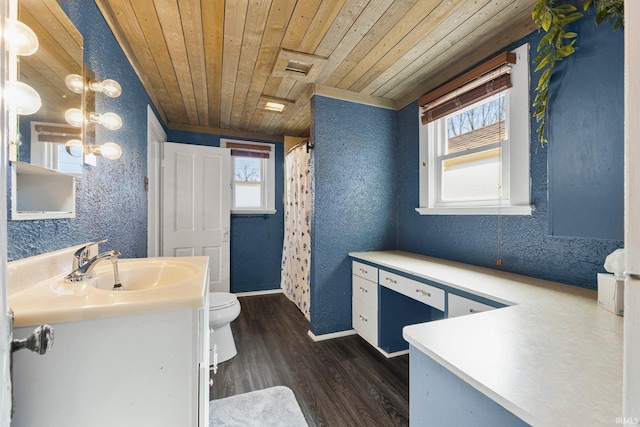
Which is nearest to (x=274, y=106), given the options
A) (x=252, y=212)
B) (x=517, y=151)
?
(x=252, y=212)

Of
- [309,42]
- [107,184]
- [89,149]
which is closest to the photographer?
[89,149]

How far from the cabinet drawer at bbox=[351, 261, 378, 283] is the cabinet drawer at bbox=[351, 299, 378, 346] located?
0.79 ft

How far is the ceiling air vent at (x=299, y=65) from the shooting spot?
1.83 meters

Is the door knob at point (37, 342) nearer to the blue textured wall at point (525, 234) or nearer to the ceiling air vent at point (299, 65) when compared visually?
the blue textured wall at point (525, 234)

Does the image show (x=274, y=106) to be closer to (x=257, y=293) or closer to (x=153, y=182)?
(x=153, y=182)

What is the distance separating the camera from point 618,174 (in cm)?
79

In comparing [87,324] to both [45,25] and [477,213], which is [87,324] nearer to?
[45,25]

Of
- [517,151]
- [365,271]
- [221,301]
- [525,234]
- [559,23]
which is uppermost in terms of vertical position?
[559,23]

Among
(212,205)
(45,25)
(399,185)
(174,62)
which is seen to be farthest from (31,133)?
(399,185)

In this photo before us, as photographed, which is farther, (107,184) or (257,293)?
(257,293)

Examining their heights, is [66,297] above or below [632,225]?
below

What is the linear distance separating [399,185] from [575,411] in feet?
7.32

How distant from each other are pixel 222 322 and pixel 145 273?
2.79 feet

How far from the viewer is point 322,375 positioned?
1825 mm
